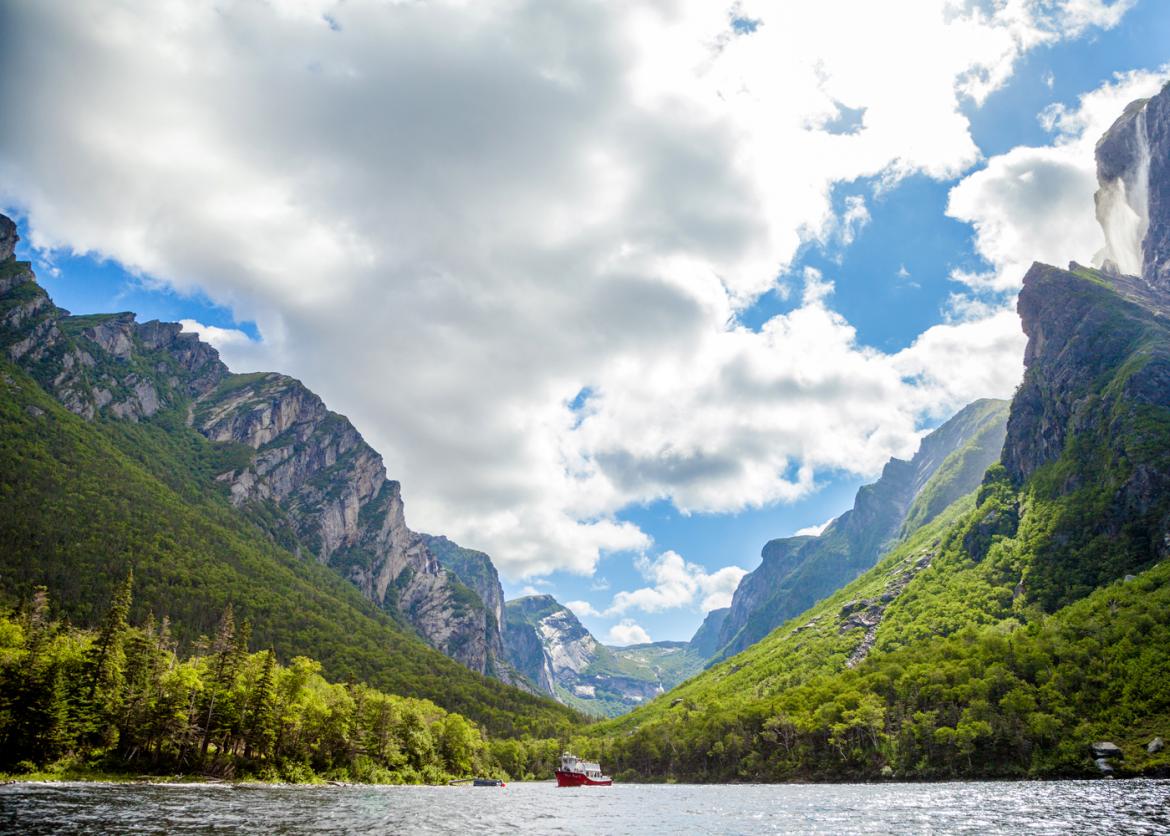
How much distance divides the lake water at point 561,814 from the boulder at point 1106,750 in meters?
23.2

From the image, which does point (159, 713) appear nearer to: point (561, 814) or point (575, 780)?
point (561, 814)

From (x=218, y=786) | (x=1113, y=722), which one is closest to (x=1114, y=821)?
(x=1113, y=722)

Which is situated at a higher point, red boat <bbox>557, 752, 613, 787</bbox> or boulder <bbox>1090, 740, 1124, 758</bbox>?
boulder <bbox>1090, 740, 1124, 758</bbox>

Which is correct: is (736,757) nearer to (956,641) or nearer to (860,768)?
(860,768)

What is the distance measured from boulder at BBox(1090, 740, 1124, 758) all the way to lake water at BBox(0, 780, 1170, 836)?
76.2 ft

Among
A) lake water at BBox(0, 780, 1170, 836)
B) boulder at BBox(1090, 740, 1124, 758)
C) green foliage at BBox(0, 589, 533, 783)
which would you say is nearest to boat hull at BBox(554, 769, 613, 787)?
green foliage at BBox(0, 589, 533, 783)

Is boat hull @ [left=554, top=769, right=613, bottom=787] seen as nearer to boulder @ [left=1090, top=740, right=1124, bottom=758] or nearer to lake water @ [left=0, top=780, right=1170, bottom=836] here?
lake water @ [left=0, top=780, right=1170, bottom=836]

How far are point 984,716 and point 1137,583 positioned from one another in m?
66.9

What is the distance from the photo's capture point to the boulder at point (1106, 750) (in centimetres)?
10944

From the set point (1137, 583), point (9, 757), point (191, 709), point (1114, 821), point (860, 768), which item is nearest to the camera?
point (1114, 821)

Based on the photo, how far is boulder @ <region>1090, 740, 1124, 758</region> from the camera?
109 meters

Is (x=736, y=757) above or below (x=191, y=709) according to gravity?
below

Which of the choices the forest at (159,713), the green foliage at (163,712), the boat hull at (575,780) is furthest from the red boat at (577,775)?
the green foliage at (163,712)

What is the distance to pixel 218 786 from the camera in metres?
91.1
